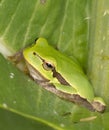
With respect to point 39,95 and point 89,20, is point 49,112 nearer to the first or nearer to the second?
point 39,95

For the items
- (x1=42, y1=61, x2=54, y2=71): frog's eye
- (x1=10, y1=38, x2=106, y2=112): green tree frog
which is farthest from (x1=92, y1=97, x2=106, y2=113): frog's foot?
(x1=42, y1=61, x2=54, y2=71): frog's eye

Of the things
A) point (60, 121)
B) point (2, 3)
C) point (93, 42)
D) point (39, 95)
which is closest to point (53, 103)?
point (39, 95)

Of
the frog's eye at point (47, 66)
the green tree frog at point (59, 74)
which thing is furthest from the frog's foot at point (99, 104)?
the frog's eye at point (47, 66)

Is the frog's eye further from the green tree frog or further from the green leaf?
the green leaf

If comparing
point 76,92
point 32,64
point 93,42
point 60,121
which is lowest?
point 76,92

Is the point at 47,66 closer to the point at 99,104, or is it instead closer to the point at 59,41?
the point at 59,41
